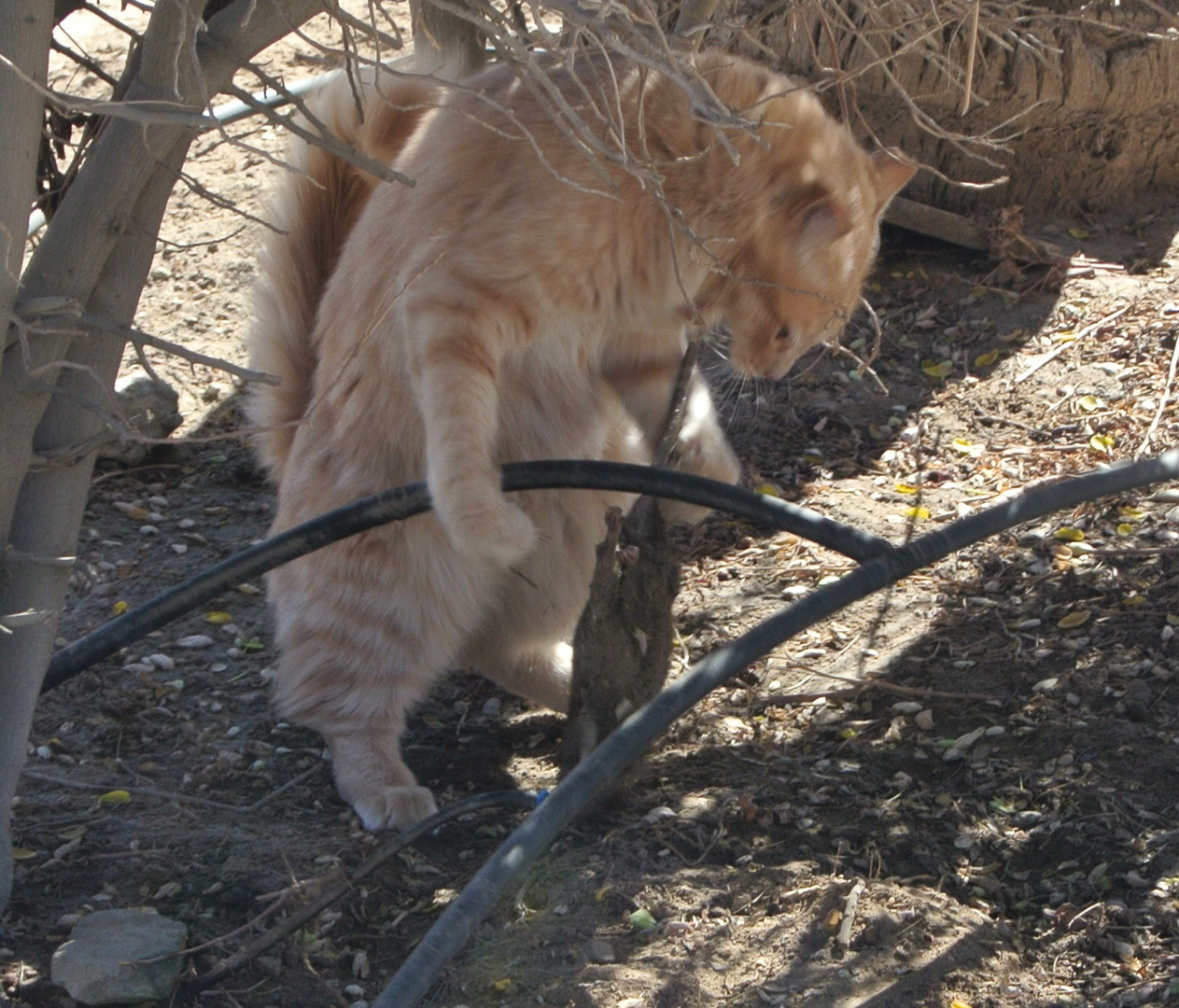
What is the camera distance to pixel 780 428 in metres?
4.49

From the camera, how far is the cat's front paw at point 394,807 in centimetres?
290

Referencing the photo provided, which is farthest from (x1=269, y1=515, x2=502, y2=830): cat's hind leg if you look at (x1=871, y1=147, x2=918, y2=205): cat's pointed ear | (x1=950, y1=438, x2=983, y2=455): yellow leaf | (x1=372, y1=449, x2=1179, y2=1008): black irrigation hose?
(x1=950, y1=438, x2=983, y2=455): yellow leaf

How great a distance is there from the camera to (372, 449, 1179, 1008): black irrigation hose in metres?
1.85

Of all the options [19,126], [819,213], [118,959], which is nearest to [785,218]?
[819,213]

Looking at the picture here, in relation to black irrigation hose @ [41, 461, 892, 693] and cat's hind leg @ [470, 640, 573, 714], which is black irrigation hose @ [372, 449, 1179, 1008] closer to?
black irrigation hose @ [41, 461, 892, 693]

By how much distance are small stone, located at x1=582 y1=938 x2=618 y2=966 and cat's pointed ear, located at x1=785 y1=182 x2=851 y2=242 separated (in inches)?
60.8

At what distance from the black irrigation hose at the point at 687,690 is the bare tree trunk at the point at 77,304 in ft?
3.13

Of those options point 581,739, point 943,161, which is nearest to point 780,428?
point 943,161

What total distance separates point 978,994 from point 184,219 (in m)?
4.70

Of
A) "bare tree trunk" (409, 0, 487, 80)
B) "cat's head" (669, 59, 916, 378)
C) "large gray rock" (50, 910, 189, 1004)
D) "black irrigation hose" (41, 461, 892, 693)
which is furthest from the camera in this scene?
"bare tree trunk" (409, 0, 487, 80)

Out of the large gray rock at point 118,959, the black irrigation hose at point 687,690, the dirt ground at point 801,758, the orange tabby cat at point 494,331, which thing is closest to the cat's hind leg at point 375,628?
the orange tabby cat at point 494,331

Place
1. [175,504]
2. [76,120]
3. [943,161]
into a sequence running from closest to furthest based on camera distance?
1. [76,120]
2. [175,504]
3. [943,161]

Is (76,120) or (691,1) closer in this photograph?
(691,1)

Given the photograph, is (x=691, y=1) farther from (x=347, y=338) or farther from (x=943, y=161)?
(x=943, y=161)
